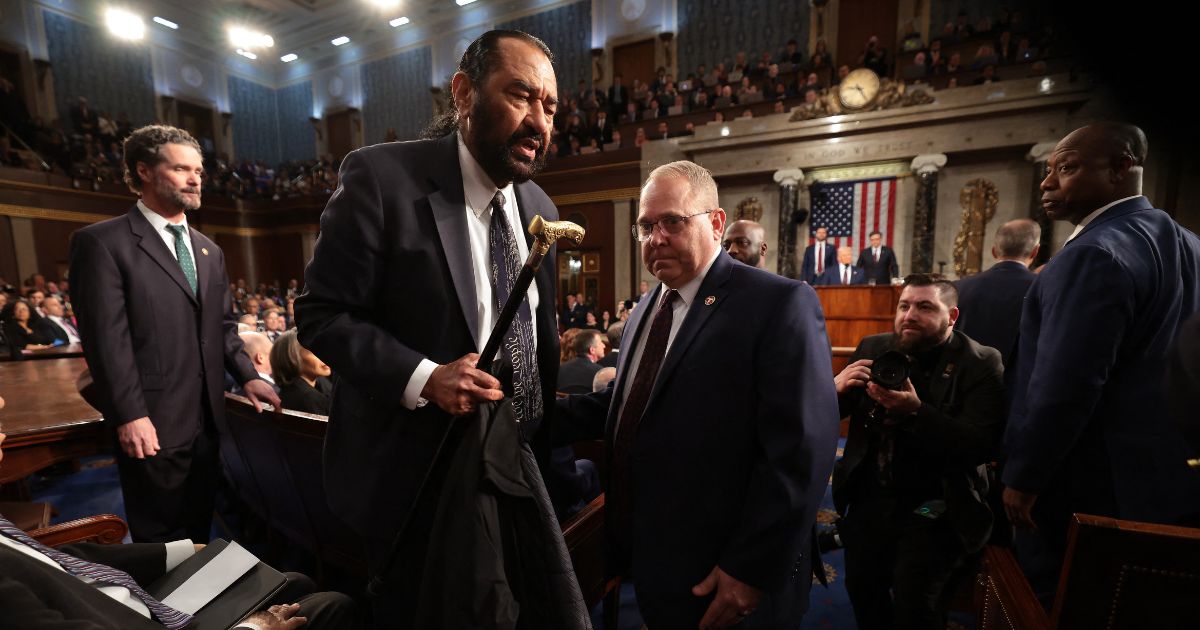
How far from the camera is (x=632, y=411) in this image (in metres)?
1.34

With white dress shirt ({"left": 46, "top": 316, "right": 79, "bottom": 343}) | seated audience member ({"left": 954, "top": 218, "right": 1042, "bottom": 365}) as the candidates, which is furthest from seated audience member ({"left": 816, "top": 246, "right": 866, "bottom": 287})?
white dress shirt ({"left": 46, "top": 316, "right": 79, "bottom": 343})

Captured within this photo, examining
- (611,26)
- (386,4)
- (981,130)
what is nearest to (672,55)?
(611,26)

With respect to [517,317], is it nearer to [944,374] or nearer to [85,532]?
[85,532]

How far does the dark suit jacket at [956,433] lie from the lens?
1657 millimetres

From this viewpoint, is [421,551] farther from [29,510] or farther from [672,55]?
[672,55]

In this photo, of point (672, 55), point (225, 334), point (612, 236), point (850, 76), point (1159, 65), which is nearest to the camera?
point (1159, 65)

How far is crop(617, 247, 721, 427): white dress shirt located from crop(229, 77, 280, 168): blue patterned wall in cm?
2249

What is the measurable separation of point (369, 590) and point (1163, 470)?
2241 mm

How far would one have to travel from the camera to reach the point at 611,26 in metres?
14.2

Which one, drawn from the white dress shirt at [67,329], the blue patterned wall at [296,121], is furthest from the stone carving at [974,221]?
the blue patterned wall at [296,121]

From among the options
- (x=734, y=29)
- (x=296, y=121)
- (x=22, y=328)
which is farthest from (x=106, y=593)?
(x=296, y=121)

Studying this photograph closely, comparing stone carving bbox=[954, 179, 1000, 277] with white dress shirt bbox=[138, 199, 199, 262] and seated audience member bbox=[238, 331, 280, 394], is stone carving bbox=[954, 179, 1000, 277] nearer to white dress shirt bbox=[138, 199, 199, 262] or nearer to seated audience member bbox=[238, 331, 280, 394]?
seated audience member bbox=[238, 331, 280, 394]

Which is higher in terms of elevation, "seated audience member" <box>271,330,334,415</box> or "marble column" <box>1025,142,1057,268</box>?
"marble column" <box>1025,142,1057,268</box>

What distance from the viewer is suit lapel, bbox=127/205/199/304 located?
185cm
